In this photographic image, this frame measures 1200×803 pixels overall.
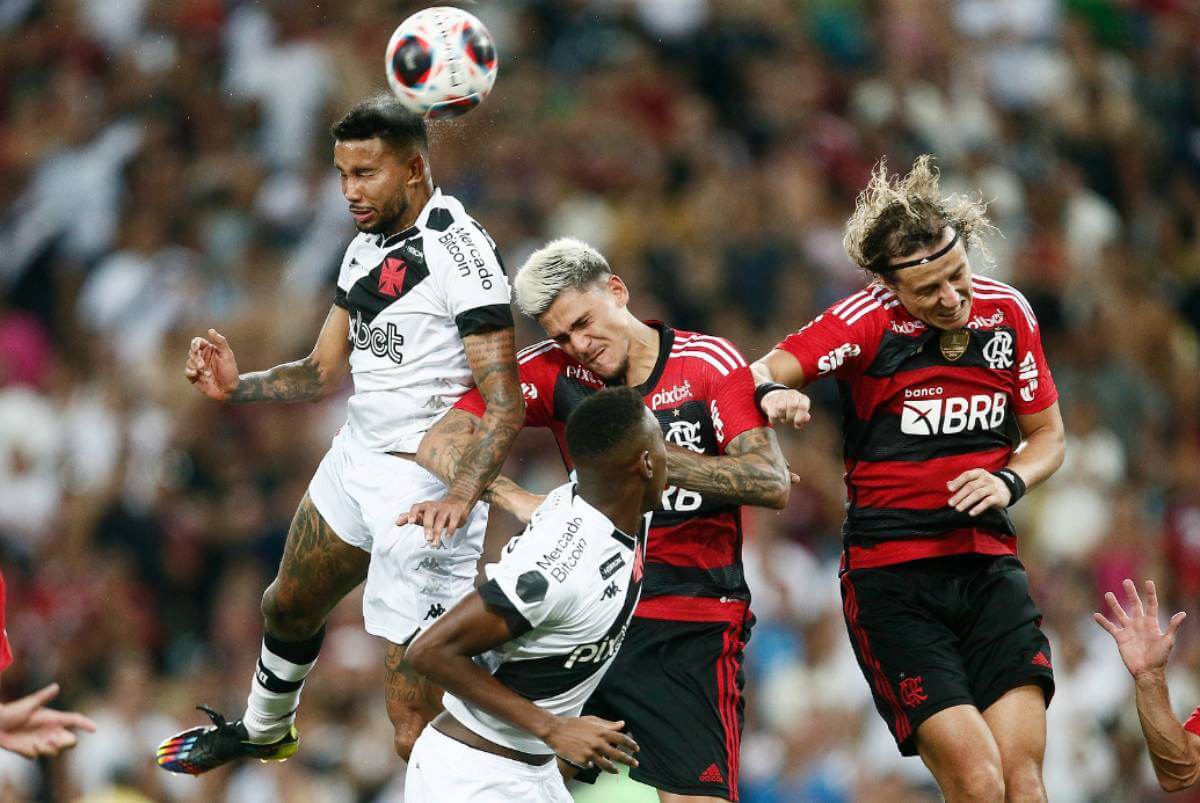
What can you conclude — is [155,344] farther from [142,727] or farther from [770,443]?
[770,443]

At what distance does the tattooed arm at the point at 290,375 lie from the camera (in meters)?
6.84

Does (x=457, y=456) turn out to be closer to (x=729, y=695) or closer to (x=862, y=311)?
(x=729, y=695)

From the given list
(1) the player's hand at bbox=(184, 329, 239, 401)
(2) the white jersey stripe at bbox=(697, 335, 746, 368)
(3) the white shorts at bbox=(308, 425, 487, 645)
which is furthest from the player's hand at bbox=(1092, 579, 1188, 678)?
(1) the player's hand at bbox=(184, 329, 239, 401)

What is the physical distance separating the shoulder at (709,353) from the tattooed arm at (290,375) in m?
1.34

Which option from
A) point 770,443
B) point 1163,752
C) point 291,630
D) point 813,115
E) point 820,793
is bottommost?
point 820,793

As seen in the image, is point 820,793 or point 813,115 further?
point 813,115

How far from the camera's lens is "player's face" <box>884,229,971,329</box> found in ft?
21.3

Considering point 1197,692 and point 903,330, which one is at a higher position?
point 903,330

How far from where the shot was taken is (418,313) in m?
6.46

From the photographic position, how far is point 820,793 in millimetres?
9633

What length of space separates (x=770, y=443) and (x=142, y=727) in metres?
5.55

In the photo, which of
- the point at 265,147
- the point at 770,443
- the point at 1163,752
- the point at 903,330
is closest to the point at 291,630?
the point at 770,443

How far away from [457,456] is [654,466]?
1164 mm

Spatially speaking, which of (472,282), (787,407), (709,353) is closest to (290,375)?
(472,282)
